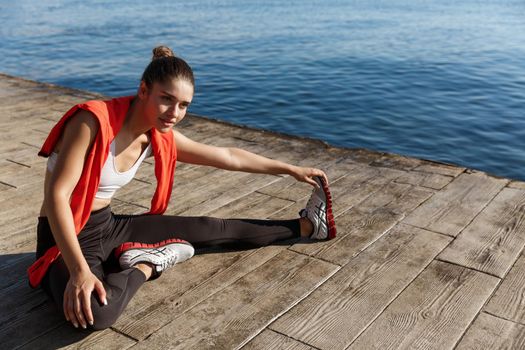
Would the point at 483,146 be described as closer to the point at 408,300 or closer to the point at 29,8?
the point at 408,300

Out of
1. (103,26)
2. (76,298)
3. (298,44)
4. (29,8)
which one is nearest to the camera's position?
(76,298)

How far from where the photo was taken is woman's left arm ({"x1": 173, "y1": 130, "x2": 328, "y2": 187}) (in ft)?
11.7

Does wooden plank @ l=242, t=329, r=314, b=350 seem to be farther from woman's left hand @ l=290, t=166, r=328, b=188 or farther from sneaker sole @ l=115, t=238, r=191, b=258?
woman's left hand @ l=290, t=166, r=328, b=188

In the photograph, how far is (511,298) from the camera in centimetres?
320

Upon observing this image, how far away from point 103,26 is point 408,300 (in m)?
24.4

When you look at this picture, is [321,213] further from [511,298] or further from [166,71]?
[166,71]

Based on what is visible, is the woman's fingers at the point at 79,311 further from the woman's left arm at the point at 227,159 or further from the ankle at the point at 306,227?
the ankle at the point at 306,227

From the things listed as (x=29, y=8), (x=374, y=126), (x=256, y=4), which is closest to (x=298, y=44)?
(x=374, y=126)

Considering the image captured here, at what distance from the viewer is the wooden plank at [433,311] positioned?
2812 millimetres

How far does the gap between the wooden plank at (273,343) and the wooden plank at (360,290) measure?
40mm

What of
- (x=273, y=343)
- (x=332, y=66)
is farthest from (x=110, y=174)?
(x=332, y=66)

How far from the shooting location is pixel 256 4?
34531mm

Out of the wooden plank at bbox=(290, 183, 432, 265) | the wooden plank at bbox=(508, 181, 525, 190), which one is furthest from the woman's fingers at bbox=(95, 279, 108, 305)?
the wooden plank at bbox=(508, 181, 525, 190)

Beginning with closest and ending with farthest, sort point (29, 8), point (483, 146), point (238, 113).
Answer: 1. point (483, 146)
2. point (238, 113)
3. point (29, 8)
